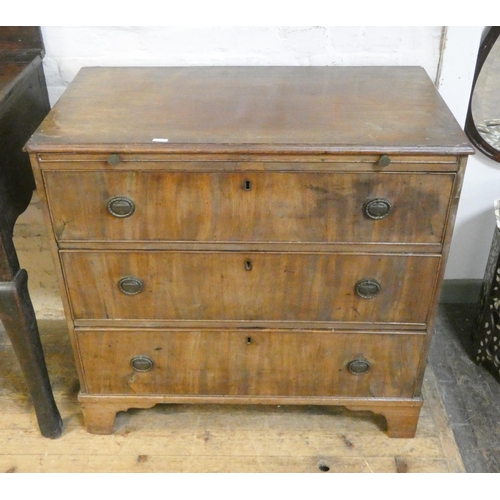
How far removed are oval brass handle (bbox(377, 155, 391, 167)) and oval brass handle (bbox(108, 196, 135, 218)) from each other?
0.60 m

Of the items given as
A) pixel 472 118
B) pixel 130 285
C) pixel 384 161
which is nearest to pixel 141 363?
pixel 130 285

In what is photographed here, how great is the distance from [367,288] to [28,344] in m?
0.97

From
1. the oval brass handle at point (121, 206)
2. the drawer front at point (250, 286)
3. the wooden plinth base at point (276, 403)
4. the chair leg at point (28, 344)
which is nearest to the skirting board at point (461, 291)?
the wooden plinth base at point (276, 403)

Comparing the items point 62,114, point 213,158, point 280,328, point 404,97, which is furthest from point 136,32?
point 280,328

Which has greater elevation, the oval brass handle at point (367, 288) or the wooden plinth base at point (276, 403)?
the oval brass handle at point (367, 288)

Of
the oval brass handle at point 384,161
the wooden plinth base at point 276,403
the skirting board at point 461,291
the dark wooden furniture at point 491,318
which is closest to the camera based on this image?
the oval brass handle at point 384,161

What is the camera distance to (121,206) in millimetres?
1385

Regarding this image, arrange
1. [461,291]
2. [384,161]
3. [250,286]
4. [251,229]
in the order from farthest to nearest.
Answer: [461,291] < [250,286] < [251,229] < [384,161]

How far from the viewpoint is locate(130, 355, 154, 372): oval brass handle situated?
5.48 feet

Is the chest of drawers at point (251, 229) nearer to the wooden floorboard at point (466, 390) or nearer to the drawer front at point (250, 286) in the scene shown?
the drawer front at point (250, 286)

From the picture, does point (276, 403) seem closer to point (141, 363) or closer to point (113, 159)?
point (141, 363)

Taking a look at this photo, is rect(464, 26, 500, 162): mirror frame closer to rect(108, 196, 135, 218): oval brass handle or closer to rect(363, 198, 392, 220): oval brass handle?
rect(363, 198, 392, 220): oval brass handle

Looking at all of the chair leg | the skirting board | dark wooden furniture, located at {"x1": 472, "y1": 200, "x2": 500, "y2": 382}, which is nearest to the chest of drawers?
the chair leg

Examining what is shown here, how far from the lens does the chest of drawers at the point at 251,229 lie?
1.32 metres
